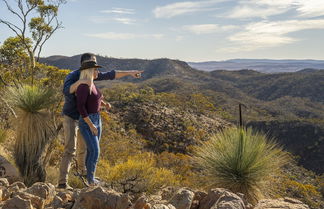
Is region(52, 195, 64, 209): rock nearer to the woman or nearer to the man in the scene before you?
the woman

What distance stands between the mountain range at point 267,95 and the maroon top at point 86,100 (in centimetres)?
227

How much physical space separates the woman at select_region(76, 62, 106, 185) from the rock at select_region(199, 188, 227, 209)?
159 cm

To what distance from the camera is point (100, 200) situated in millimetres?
2795

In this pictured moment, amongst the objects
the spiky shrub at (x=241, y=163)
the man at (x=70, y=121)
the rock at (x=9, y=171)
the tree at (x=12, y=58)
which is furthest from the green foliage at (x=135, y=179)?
the tree at (x=12, y=58)

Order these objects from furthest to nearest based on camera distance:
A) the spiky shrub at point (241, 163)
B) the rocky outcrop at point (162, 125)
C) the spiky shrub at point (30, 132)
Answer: the rocky outcrop at point (162, 125)
the spiky shrub at point (30, 132)
the spiky shrub at point (241, 163)

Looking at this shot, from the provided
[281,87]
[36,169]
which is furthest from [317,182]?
[281,87]

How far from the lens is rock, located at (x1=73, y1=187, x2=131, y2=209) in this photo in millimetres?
2785

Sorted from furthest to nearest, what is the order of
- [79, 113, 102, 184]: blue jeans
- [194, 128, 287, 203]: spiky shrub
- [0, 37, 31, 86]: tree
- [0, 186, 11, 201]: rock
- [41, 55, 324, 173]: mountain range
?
1. [41, 55, 324, 173]: mountain range
2. [0, 37, 31, 86]: tree
3. [194, 128, 287, 203]: spiky shrub
4. [79, 113, 102, 184]: blue jeans
5. [0, 186, 11, 201]: rock

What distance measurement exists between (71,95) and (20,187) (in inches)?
51.2

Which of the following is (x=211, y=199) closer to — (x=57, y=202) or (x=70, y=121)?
(x=57, y=202)

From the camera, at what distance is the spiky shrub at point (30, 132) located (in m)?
4.79

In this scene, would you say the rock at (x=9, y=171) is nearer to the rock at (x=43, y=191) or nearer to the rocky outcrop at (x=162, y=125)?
the rock at (x=43, y=191)

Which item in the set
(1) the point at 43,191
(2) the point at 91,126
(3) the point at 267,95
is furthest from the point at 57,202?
(3) the point at 267,95

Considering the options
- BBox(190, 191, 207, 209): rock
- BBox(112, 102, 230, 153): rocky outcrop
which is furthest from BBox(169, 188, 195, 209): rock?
BBox(112, 102, 230, 153): rocky outcrop
